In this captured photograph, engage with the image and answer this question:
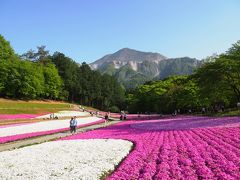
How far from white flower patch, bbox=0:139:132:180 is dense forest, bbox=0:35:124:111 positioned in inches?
3325

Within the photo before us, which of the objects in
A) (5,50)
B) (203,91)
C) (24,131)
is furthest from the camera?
(5,50)

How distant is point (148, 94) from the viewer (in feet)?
474

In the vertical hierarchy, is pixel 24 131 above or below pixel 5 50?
below

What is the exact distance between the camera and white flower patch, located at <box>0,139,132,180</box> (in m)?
16.2

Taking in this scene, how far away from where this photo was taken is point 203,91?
63781mm

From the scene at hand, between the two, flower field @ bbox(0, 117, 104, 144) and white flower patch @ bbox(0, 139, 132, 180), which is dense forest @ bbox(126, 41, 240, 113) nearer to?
flower field @ bbox(0, 117, 104, 144)

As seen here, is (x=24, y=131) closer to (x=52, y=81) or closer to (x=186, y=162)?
(x=186, y=162)

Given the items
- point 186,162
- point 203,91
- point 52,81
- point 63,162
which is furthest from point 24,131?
point 52,81

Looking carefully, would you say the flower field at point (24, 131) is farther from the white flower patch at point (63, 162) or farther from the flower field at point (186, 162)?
the flower field at point (186, 162)

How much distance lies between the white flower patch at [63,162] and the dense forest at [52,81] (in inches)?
3325

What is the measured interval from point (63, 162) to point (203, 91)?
157 feet

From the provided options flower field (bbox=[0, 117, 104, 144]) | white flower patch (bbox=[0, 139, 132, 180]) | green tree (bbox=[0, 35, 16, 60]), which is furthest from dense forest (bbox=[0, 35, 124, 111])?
white flower patch (bbox=[0, 139, 132, 180])

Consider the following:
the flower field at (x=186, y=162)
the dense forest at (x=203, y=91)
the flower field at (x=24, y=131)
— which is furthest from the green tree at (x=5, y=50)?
the flower field at (x=186, y=162)

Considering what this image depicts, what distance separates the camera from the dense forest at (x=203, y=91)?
5816 cm
